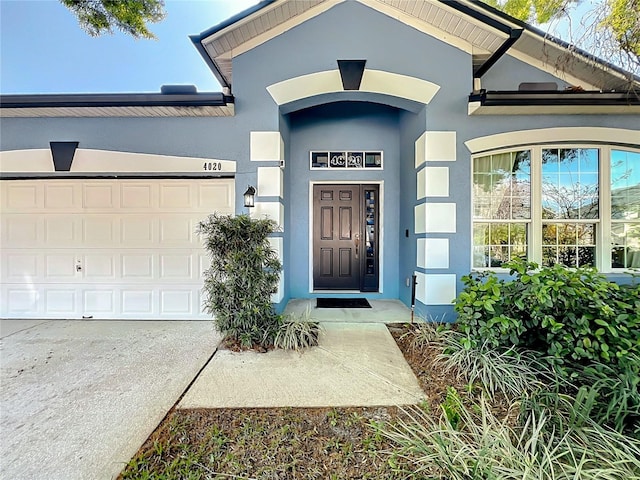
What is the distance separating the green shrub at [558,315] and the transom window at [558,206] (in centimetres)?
148

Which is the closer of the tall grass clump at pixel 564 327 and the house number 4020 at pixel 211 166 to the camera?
the tall grass clump at pixel 564 327

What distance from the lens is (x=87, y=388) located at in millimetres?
2852

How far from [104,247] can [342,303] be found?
413cm

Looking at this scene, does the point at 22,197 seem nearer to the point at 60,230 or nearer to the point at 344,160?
the point at 60,230

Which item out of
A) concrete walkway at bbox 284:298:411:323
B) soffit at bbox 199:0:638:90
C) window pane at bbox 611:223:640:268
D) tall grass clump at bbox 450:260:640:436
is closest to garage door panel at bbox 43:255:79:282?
concrete walkway at bbox 284:298:411:323

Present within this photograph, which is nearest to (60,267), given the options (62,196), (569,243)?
(62,196)

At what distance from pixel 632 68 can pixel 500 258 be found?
2.65 meters

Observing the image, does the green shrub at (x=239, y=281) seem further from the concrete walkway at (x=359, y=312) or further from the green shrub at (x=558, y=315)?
the green shrub at (x=558, y=315)

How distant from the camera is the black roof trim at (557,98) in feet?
13.4

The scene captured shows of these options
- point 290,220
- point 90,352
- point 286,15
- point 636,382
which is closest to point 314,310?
point 290,220

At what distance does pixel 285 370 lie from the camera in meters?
3.14

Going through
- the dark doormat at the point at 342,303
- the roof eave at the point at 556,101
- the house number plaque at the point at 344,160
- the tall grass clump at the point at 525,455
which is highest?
the roof eave at the point at 556,101

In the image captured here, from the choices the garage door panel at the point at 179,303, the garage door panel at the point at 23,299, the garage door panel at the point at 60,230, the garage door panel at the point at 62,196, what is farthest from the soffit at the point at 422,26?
the garage door panel at the point at 23,299

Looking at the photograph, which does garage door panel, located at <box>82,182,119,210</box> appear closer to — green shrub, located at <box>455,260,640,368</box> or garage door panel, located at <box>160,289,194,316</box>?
garage door panel, located at <box>160,289,194,316</box>
